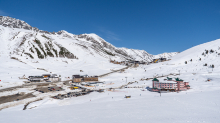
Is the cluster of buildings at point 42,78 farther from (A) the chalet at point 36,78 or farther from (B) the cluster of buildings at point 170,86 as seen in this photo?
(B) the cluster of buildings at point 170,86

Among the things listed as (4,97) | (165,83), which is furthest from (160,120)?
(4,97)

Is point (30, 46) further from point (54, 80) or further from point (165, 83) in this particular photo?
point (165, 83)

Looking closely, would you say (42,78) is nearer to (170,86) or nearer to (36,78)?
(36,78)

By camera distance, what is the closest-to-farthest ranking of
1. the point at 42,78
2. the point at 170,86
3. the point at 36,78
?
the point at 170,86 → the point at 36,78 → the point at 42,78

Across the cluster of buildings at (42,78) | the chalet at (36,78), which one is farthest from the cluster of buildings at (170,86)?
the chalet at (36,78)

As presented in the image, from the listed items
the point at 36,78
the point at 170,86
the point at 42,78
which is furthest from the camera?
the point at 42,78

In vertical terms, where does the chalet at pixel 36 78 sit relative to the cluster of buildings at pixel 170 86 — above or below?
above

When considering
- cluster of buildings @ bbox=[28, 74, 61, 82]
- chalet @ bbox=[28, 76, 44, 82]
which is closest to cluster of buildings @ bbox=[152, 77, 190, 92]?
cluster of buildings @ bbox=[28, 74, 61, 82]

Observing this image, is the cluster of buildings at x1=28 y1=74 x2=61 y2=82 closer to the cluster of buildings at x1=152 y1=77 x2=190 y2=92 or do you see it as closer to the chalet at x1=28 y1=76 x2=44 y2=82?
the chalet at x1=28 y1=76 x2=44 y2=82

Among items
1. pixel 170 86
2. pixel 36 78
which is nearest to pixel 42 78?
pixel 36 78

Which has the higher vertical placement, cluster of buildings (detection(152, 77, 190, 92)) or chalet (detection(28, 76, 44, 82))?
chalet (detection(28, 76, 44, 82))

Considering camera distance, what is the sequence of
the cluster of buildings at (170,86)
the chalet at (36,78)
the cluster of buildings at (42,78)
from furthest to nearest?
→ 1. the cluster of buildings at (42,78)
2. the chalet at (36,78)
3. the cluster of buildings at (170,86)
